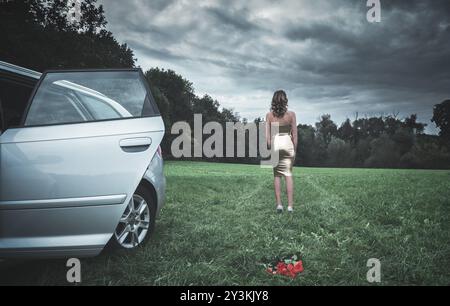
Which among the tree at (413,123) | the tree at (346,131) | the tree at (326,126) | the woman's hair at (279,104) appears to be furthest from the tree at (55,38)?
the tree at (413,123)

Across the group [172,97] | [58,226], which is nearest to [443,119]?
[172,97]

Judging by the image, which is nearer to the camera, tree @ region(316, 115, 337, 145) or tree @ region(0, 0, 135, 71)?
tree @ region(0, 0, 135, 71)

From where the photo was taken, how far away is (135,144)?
3053mm

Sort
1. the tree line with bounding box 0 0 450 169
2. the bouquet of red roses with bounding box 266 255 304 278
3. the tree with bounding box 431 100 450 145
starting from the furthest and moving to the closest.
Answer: the tree with bounding box 431 100 450 145 < the tree line with bounding box 0 0 450 169 < the bouquet of red roses with bounding box 266 255 304 278

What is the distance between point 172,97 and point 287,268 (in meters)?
46.2

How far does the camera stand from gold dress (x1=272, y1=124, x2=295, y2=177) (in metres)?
5.62

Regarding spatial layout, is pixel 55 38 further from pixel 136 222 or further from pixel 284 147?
pixel 136 222

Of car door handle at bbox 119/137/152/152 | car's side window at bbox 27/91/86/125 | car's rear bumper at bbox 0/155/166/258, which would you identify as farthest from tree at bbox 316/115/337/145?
car's rear bumper at bbox 0/155/166/258

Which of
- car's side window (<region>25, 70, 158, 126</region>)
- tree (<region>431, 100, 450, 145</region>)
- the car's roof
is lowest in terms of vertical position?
car's side window (<region>25, 70, 158, 126</region>)

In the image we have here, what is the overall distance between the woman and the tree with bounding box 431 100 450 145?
49.1 m

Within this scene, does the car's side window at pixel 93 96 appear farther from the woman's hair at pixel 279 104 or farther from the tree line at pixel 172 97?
the tree line at pixel 172 97

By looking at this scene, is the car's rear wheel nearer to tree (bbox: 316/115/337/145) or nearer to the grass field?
the grass field

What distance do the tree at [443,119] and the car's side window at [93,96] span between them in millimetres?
52115
